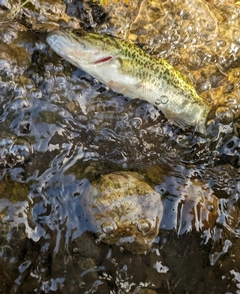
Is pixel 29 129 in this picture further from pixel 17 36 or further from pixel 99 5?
pixel 99 5

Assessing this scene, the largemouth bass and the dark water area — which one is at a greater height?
the largemouth bass

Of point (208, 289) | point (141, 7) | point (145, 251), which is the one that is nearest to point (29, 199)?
point (145, 251)

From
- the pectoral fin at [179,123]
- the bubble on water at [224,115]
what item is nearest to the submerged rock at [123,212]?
the pectoral fin at [179,123]

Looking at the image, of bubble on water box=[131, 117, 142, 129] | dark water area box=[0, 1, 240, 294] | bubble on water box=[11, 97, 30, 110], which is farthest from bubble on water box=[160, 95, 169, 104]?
bubble on water box=[11, 97, 30, 110]

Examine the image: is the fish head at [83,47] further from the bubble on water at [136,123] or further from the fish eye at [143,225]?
the fish eye at [143,225]

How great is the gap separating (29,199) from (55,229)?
12.0 inches

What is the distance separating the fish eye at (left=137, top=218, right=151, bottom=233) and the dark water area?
96mm

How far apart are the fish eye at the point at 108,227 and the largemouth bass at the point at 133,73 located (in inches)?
50.9

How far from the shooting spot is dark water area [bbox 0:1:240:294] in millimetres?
2545

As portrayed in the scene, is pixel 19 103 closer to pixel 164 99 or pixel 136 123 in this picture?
pixel 136 123

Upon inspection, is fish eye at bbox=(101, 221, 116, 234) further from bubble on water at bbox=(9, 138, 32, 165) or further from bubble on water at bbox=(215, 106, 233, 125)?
bubble on water at bbox=(215, 106, 233, 125)

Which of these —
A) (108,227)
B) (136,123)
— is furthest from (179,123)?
(108,227)

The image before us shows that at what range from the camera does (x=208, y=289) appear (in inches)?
105

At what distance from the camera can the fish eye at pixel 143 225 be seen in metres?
2.56
